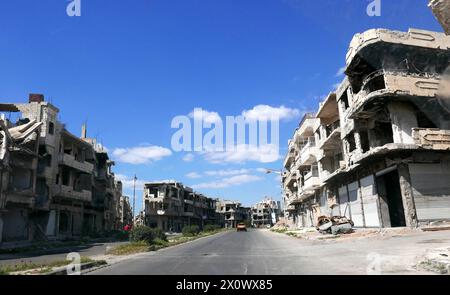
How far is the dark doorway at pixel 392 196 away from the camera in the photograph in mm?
29656

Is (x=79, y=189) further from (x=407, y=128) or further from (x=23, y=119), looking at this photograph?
(x=407, y=128)

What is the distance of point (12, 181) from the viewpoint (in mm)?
39219

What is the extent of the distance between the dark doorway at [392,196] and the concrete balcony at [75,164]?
35.5 metres

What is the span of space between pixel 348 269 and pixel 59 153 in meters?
42.8

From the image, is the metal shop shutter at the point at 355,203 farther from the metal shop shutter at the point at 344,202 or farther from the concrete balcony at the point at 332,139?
the concrete balcony at the point at 332,139

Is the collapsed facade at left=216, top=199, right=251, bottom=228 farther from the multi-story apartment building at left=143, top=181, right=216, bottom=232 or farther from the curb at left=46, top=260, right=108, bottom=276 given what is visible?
the curb at left=46, top=260, right=108, bottom=276

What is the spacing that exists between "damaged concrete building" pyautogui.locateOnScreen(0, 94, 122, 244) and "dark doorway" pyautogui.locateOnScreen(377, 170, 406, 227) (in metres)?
31.8

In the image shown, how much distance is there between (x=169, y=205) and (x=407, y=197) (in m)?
73.5

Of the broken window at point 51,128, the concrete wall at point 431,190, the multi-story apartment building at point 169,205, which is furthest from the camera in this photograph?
the multi-story apartment building at point 169,205

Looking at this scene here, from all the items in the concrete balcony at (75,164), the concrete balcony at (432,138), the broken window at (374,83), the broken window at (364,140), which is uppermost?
the broken window at (374,83)

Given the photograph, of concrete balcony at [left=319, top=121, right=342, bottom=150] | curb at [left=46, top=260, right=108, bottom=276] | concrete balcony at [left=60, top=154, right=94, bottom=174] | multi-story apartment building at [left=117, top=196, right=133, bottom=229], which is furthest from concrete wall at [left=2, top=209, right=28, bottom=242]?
multi-story apartment building at [left=117, top=196, right=133, bottom=229]

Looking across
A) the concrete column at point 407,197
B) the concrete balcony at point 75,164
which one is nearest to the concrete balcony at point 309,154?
the concrete column at point 407,197
